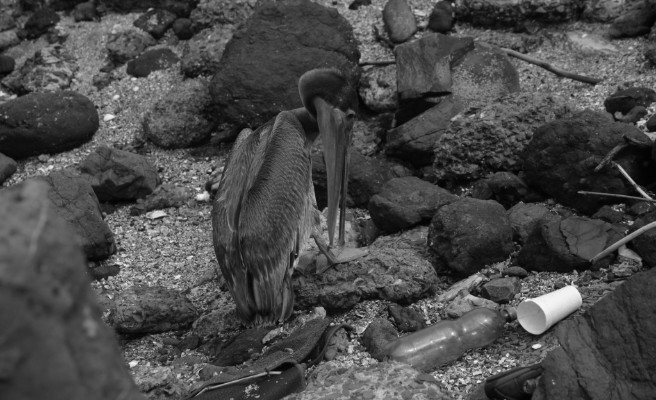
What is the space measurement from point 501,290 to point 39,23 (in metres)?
6.04

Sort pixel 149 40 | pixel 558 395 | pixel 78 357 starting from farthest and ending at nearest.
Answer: pixel 149 40 → pixel 558 395 → pixel 78 357

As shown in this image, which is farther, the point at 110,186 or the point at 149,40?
the point at 149,40

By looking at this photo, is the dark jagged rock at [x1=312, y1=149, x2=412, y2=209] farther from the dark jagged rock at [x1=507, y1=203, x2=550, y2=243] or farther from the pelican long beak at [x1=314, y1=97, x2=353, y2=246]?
the dark jagged rock at [x1=507, y1=203, x2=550, y2=243]

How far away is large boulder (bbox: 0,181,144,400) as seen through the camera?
144cm

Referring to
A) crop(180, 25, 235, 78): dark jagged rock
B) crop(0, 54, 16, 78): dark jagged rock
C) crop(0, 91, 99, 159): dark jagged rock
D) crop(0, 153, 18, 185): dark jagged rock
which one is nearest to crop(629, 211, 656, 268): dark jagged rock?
crop(180, 25, 235, 78): dark jagged rock

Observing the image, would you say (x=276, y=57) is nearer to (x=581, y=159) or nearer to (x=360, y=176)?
(x=360, y=176)

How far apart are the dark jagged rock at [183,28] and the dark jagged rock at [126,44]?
0.90 ft

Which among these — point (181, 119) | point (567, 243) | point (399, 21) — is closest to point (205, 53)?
point (181, 119)

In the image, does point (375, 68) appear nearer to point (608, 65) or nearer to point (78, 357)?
point (608, 65)

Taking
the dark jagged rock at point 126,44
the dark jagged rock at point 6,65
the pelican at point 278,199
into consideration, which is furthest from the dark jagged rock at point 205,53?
the pelican at point 278,199

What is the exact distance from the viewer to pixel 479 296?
5.34 metres

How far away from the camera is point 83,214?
6.59 metres

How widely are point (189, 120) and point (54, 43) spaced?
2.06 m

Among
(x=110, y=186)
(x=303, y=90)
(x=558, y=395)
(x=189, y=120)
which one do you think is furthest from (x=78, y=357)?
(x=189, y=120)
